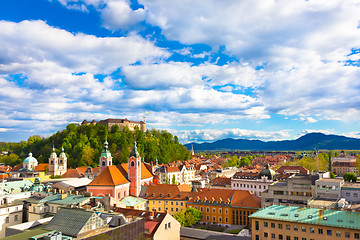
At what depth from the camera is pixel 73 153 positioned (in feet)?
395

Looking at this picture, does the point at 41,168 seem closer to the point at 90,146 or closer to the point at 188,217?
the point at 90,146

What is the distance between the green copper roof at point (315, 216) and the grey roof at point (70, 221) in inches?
864

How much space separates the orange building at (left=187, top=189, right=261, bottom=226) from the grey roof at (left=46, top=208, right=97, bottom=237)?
29.8m

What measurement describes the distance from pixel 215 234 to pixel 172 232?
22.3 ft

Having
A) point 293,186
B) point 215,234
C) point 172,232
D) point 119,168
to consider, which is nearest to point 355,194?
point 293,186

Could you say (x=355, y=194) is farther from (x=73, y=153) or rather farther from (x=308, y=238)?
(x=73, y=153)

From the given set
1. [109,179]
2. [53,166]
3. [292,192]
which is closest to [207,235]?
[292,192]

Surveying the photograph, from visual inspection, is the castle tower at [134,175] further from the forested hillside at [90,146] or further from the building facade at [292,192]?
the forested hillside at [90,146]

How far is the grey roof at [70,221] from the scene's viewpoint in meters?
30.5

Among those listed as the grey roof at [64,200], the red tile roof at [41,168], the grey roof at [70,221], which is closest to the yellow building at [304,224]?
the grey roof at [70,221]

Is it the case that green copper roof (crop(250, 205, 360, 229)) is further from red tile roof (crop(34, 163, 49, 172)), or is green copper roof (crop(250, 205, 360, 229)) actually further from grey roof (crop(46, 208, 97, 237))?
red tile roof (crop(34, 163, 49, 172))

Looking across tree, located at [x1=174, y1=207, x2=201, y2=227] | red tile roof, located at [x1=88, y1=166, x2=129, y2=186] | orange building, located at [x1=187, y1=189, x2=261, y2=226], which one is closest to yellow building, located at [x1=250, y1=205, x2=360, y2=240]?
orange building, located at [x1=187, y1=189, x2=261, y2=226]

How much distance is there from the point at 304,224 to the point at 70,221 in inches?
1100

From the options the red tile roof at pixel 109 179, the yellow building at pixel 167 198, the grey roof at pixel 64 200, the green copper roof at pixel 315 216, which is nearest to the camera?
the green copper roof at pixel 315 216
